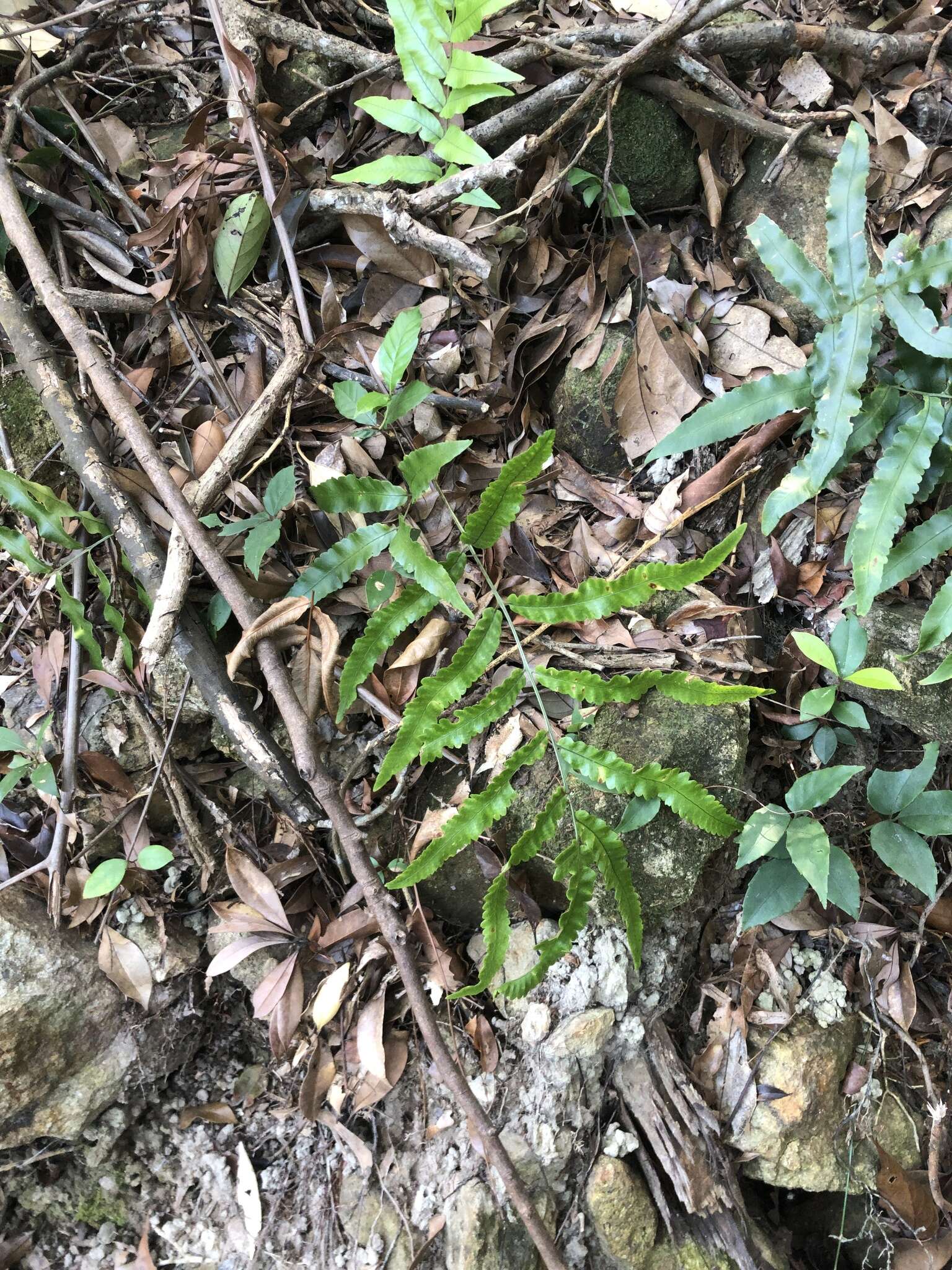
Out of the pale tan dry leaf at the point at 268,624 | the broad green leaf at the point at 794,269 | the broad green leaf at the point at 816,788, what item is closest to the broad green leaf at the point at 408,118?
the broad green leaf at the point at 794,269

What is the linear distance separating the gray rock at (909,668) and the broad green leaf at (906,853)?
0.32m

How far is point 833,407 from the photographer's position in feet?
7.20

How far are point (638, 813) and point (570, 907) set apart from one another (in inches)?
16.2

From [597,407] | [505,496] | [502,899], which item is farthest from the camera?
[597,407]

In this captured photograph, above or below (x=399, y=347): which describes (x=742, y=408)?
below

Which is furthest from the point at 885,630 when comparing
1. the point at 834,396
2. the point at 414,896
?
the point at 414,896

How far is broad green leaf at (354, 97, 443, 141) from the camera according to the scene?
7.41 ft

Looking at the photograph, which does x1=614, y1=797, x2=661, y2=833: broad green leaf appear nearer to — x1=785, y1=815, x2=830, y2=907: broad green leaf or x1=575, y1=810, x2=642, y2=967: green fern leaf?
x1=575, y1=810, x2=642, y2=967: green fern leaf

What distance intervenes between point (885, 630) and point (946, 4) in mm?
2252

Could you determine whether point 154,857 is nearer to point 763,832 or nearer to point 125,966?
point 125,966

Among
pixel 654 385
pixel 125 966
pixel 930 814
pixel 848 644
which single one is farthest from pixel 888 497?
pixel 125 966

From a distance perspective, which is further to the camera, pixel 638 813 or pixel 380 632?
pixel 638 813

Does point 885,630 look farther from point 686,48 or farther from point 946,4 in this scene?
point 946,4

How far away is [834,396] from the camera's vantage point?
7.23 ft
